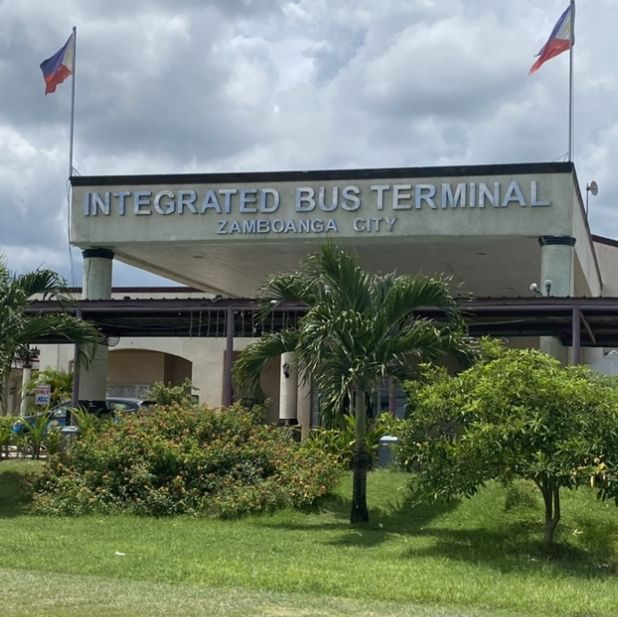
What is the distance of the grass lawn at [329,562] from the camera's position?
9531 mm

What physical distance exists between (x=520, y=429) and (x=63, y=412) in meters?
16.6

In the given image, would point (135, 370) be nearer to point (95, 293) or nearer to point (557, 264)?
point (95, 293)

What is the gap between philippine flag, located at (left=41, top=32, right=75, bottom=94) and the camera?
87.3ft

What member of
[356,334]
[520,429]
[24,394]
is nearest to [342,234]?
[356,334]

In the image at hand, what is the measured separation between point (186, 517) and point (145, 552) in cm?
→ 358

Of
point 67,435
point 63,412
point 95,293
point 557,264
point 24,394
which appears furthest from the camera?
point 24,394

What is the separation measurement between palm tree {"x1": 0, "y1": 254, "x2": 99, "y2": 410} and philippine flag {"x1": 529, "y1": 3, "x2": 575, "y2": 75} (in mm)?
12720

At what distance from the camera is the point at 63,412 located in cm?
2652

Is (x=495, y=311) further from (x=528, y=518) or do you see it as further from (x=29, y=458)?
(x=29, y=458)

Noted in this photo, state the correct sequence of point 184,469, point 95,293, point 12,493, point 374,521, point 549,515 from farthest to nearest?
point 95,293 → point 12,493 → point 184,469 → point 374,521 → point 549,515

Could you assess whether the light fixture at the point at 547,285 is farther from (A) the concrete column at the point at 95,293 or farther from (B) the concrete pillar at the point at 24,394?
(B) the concrete pillar at the point at 24,394

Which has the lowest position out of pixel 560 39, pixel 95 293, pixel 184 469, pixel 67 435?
pixel 184 469

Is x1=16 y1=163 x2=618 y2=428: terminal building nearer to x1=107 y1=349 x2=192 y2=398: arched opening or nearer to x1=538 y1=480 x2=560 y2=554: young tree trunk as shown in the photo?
x1=538 y1=480 x2=560 y2=554: young tree trunk

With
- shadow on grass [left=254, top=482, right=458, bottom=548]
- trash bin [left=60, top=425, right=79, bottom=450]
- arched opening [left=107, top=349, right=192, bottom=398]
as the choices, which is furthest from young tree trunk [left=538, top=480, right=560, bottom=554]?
arched opening [left=107, top=349, right=192, bottom=398]
